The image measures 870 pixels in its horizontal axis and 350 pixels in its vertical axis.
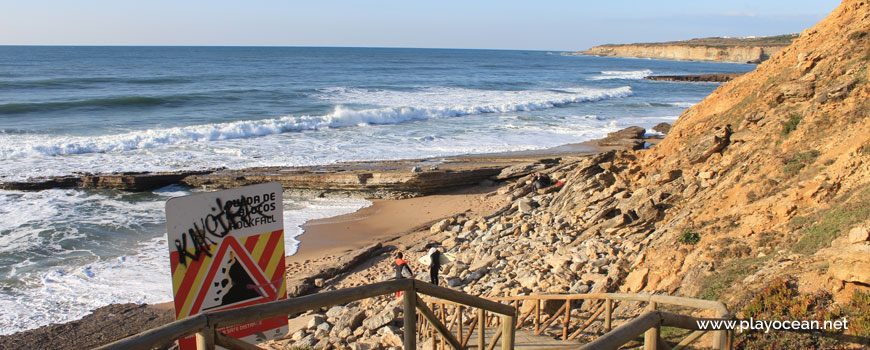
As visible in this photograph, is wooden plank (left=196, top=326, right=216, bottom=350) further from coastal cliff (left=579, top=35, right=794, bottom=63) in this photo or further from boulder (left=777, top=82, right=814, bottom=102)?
coastal cliff (left=579, top=35, right=794, bottom=63)

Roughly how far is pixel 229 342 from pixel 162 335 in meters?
0.33

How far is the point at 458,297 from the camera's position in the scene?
3.95 m

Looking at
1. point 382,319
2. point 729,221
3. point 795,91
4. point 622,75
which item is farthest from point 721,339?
point 622,75

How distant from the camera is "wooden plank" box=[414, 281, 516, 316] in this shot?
366 centimetres

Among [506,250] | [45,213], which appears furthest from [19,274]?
[506,250]

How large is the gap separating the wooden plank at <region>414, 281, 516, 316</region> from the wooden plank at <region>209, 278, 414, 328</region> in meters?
0.11

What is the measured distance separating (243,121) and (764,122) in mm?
27434

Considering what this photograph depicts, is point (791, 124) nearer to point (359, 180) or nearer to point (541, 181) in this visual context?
point (541, 181)

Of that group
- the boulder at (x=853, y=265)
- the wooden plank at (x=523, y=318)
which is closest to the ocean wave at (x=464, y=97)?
the wooden plank at (x=523, y=318)

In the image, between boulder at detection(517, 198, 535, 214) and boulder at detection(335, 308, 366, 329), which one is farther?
boulder at detection(517, 198, 535, 214)

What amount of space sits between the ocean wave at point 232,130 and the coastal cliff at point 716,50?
8482 centimetres

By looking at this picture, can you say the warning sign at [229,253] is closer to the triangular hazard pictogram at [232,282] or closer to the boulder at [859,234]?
the triangular hazard pictogram at [232,282]

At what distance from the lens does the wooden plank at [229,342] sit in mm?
2785
